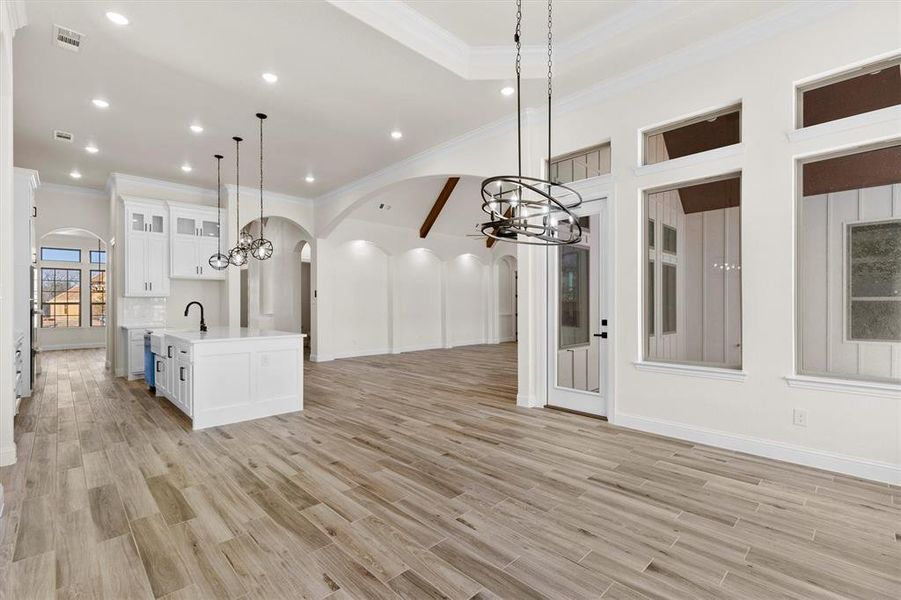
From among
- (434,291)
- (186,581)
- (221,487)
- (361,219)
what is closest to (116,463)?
(221,487)

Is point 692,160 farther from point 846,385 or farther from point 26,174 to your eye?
point 26,174

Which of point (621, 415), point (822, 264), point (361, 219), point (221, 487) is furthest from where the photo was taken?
point (361, 219)

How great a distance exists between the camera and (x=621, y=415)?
14.2 ft

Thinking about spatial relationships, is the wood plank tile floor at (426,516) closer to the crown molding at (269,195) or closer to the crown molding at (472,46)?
the crown molding at (472,46)

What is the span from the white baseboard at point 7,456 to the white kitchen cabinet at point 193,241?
471 cm

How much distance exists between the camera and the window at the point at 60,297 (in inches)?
445

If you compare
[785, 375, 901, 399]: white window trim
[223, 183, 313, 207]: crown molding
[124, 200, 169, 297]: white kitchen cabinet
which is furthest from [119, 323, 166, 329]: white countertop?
[785, 375, 901, 399]: white window trim

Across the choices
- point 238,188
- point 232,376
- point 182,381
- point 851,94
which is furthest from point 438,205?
point 851,94

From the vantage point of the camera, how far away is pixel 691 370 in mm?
3865

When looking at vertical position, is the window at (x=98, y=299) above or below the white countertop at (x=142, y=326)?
above

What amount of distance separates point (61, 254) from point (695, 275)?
48.9 ft

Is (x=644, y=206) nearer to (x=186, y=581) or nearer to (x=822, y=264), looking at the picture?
(x=822, y=264)

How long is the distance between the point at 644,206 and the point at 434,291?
7.66m

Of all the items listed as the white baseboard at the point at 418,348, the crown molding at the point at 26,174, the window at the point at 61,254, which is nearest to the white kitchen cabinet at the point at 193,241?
the crown molding at the point at 26,174
